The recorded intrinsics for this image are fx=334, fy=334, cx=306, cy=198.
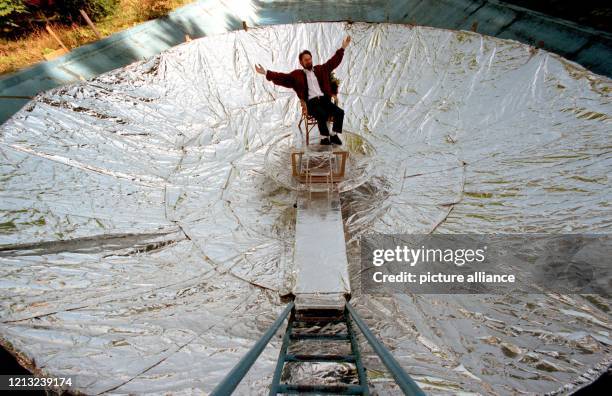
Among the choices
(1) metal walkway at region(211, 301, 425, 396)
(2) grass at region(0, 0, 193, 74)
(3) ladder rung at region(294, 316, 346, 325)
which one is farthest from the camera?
(2) grass at region(0, 0, 193, 74)

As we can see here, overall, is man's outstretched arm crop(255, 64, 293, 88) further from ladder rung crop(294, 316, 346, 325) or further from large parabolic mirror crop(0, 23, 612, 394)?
ladder rung crop(294, 316, 346, 325)

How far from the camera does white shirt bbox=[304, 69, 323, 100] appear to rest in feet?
11.8

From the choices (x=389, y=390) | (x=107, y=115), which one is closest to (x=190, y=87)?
(x=107, y=115)

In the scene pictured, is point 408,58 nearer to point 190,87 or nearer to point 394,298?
point 190,87

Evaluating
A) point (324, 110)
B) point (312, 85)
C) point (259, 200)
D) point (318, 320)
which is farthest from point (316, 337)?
point (312, 85)

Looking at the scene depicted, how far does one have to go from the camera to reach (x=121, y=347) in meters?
1.84

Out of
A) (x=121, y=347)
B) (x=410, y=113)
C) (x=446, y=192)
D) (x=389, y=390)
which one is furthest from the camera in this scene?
(x=410, y=113)

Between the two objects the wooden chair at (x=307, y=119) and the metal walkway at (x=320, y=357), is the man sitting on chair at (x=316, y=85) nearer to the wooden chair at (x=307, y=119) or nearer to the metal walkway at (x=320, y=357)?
the wooden chair at (x=307, y=119)

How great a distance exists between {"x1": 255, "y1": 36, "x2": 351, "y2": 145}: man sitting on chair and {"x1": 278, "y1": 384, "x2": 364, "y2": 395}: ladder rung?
8.85ft

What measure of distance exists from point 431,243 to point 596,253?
3.33 feet

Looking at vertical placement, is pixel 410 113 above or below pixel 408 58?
below

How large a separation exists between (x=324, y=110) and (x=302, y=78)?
1.34 feet

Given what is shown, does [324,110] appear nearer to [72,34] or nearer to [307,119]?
[307,119]

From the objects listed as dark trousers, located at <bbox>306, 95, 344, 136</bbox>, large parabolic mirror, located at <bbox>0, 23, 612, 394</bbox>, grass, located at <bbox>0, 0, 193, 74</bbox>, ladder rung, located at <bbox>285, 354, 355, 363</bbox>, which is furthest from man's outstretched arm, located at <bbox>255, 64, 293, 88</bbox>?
grass, located at <bbox>0, 0, 193, 74</bbox>
